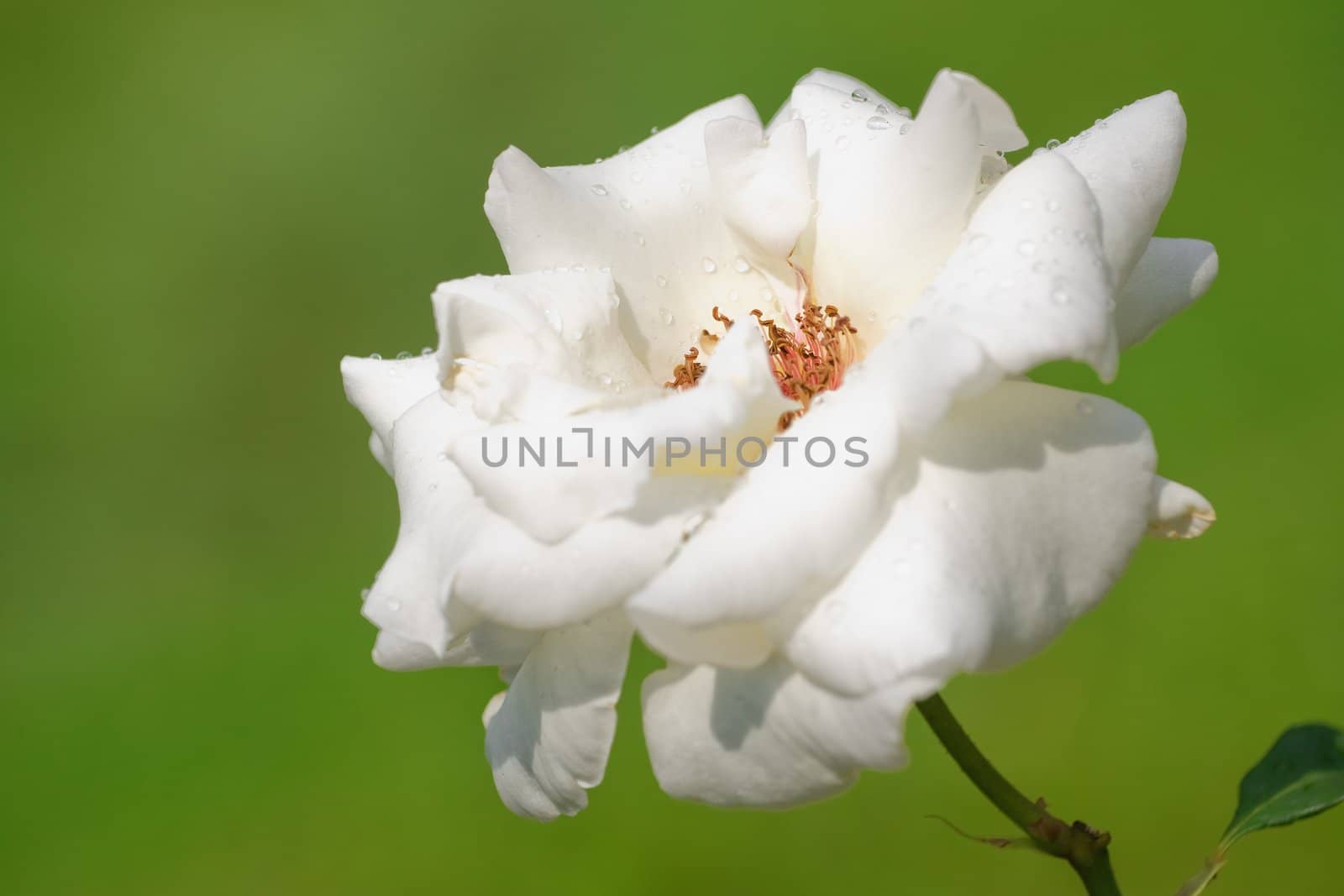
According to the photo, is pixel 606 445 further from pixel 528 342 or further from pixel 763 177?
pixel 763 177

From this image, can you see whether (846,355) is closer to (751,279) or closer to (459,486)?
(751,279)

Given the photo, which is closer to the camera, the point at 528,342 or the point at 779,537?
the point at 779,537

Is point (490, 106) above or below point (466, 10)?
below

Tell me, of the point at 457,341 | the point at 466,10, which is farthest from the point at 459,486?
the point at 466,10

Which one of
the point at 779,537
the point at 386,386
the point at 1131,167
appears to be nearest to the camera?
the point at 779,537

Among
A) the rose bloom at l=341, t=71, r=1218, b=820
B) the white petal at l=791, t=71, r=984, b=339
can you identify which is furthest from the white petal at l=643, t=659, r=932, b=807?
the white petal at l=791, t=71, r=984, b=339

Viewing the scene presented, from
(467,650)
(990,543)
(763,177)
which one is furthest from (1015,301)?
(467,650)
